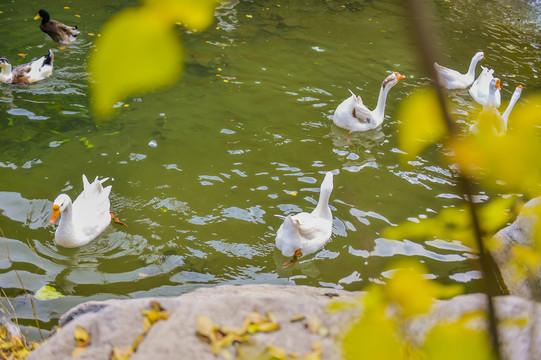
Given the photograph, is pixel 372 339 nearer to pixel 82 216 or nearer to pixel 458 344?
pixel 458 344

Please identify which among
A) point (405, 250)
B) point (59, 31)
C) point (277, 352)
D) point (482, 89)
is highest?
point (277, 352)

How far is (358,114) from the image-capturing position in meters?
6.30

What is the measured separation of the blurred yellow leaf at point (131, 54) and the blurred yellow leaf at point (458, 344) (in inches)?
22.1

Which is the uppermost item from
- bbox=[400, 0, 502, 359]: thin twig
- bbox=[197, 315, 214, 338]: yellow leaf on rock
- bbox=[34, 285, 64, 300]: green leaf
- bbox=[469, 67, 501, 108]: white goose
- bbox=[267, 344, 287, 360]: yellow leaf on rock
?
bbox=[400, 0, 502, 359]: thin twig

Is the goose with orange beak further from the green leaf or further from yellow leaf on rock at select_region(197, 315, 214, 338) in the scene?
yellow leaf on rock at select_region(197, 315, 214, 338)

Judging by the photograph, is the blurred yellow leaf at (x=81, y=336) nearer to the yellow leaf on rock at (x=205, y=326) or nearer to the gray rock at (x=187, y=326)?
the gray rock at (x=187, y=326)

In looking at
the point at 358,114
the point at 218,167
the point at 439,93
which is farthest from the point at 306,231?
the point at 439,93

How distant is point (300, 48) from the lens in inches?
342

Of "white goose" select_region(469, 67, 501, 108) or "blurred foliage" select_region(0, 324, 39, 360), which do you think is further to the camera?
"white goose" select_region(469, 67, 501, 108)

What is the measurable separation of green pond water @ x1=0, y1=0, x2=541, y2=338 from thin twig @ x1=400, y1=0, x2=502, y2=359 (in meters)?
3.50

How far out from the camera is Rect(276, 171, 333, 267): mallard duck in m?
4.21

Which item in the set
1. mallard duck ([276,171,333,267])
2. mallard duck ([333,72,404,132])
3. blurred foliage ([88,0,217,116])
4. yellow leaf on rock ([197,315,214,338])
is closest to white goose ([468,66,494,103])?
mallard duck ([333,72,404,132])

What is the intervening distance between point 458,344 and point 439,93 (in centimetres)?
46

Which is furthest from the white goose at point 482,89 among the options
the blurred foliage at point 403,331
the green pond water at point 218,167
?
the blurred foliage at point 403,331
